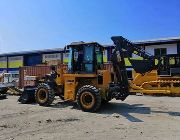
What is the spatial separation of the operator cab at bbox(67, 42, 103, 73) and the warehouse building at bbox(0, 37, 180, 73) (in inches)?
938

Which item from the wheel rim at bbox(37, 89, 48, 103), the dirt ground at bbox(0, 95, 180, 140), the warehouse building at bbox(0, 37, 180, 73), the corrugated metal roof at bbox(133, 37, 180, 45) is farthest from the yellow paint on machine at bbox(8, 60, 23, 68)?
the dirt ground at bbox(0, 95, 180, 140)

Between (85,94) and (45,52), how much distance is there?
40.3m

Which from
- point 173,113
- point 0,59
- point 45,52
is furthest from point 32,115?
point 0,59

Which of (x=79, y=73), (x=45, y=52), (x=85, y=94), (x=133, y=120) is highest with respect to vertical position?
(x=45, y=52)

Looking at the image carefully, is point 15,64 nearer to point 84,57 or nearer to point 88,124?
point 84,57

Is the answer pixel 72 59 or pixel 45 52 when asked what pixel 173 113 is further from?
pixel 45 52

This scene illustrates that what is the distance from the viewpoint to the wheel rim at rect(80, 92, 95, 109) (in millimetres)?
15039

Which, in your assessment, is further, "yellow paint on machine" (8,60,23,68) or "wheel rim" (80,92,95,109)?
"yellow paint on machine" (8,60,23,68)

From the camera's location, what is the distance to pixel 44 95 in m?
17.6

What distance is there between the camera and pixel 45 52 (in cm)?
5462

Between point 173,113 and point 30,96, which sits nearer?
point 173,113

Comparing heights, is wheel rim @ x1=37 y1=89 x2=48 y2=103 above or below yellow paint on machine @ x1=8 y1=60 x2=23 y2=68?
below

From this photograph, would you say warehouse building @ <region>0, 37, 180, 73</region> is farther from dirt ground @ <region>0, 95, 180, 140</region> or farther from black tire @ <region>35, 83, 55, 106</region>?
dirt ground @ <region>0, 95, 180, 140</region>

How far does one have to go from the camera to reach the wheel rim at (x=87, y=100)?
15.0 meters
